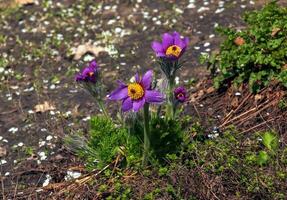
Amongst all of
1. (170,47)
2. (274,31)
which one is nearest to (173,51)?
(170,47)

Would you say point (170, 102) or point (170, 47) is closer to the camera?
point (170, 47)

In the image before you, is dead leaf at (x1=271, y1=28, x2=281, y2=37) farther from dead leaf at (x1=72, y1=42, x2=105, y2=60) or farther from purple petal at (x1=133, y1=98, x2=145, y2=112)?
dead leaf at (x1=72, y1=42, x2=105, y2=60)

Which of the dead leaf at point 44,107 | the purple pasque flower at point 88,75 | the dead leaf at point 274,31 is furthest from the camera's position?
the dead leaf at point 44,107

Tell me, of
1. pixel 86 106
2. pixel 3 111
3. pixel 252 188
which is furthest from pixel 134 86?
pixel 3 111

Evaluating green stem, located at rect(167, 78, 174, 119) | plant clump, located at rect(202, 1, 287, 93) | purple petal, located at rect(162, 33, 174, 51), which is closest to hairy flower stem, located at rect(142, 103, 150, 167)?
green stem, located at rect(167, 78, 174, 119)

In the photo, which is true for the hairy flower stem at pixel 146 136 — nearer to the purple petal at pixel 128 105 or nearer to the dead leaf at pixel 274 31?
the purple petal at pixel 128 105

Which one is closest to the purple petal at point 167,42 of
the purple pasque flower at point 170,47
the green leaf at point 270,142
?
the purple pasque flower at point 170,47

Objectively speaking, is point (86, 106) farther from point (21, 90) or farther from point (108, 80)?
point (21, 90)

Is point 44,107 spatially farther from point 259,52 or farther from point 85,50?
point 259,52
